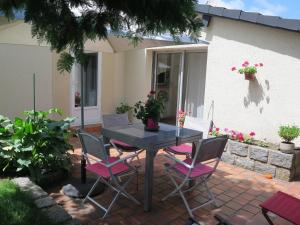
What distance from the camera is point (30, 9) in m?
1.59

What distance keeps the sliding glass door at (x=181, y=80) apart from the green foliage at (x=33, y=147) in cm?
388

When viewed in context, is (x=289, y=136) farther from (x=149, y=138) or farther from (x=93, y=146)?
(x=93, y=146)

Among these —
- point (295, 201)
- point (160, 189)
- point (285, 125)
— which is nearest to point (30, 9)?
point (295, 201)

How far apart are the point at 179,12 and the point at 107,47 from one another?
455cm

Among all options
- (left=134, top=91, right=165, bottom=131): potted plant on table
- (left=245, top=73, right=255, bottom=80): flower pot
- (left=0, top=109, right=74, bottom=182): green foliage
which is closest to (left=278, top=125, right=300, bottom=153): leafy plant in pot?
(left=245, top=73, right=255, bottom=80): flower pot

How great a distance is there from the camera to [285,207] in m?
2.81

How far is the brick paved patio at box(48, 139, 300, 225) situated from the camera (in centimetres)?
336

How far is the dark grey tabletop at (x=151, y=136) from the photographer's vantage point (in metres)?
3.56

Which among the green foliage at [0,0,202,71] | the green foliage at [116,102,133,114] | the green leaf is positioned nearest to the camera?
the green foliage at [0,0,202,71]

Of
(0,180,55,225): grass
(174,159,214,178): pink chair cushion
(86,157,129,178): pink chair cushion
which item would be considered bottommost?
(0,180,55,225): grass

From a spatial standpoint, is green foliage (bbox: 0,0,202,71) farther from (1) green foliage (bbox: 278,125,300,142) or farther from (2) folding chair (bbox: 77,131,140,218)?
(1) green foliage (bbox: 278,125,300,142)

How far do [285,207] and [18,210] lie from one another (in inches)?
106

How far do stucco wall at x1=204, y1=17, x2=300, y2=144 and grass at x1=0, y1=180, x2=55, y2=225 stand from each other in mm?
4569

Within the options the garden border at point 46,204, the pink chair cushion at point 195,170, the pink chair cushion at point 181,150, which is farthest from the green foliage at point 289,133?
the garden border at point 46,204
